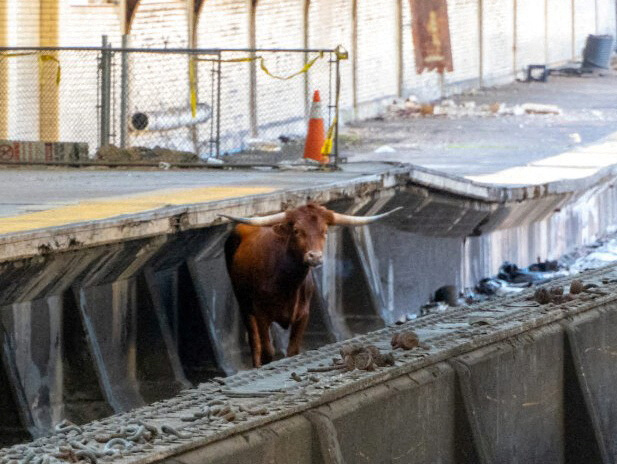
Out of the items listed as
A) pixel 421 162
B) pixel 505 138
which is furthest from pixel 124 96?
pixel 505 138

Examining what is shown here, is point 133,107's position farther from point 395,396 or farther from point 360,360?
point 395,396

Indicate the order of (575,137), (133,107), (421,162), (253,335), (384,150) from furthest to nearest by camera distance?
(575,137)
(384,150)
(421,162)
(133,107)
(253,335)

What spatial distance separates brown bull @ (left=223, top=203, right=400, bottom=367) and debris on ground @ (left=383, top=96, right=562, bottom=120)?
875 inches

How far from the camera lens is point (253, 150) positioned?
22719 millimetres

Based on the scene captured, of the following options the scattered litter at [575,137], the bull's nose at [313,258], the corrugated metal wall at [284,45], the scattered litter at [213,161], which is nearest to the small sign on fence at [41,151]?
the scattered litter at [213,161]

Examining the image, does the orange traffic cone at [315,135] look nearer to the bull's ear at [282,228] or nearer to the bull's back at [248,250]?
the bull's back at [248,250]

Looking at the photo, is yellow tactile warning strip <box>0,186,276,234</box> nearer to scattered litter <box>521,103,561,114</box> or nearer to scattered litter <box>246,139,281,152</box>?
scattered litter <box>246,139,281,152</box>

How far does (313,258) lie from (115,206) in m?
1.76

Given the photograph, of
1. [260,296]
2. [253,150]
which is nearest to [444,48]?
[253,150]

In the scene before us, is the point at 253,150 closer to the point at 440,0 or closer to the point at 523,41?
the point at 440,0

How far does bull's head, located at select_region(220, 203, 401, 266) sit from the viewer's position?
13.6m

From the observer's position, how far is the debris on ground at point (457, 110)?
37.3 metres

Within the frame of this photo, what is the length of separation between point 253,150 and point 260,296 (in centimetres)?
859

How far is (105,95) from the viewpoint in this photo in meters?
19.9
